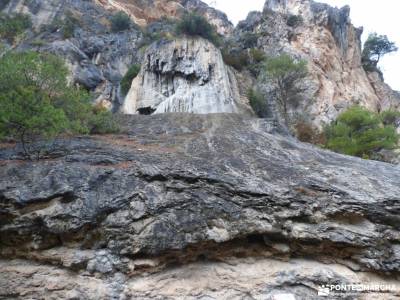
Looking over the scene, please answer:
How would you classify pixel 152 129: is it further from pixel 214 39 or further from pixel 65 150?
pixel 214 39

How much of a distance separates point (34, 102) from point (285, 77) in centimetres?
2028

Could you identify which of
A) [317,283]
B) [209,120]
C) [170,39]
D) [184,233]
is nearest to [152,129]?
[209,120]

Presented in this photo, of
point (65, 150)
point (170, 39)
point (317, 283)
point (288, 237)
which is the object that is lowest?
point (317, 283)

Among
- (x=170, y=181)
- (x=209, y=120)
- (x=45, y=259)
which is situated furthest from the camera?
(x=209, y=120)

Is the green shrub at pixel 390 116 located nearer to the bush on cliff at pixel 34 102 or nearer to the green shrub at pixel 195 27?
the green shrub at pixel 195 27

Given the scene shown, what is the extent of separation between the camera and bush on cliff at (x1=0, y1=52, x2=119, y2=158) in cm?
920

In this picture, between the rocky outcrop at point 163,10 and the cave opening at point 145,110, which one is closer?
the cave opening at point 145,110

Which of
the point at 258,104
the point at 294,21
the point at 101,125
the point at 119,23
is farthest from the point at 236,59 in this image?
the point at 101,125

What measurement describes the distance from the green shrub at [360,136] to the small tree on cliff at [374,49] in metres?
21.8

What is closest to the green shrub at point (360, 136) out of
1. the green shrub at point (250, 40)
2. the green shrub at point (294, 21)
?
the green shrub at point (250, 40)

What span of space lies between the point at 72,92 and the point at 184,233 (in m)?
7.16

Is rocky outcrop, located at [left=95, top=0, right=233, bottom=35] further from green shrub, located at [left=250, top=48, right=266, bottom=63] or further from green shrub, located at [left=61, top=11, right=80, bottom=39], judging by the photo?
green shrub, located at [left=250, top=48, right=266, bottom=63]

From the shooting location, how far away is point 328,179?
9.52 meters

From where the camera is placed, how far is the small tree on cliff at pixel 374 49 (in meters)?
40.0
